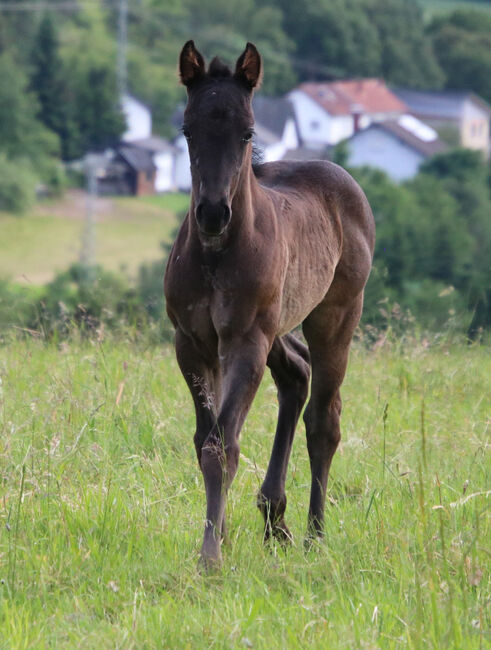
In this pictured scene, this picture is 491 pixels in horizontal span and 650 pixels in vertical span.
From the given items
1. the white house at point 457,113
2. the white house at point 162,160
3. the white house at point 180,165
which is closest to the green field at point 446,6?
the white house at point 457,113

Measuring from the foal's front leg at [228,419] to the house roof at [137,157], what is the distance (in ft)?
244

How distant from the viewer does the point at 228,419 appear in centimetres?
401

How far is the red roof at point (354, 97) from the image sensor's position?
93.2m

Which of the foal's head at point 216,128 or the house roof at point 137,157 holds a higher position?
the foal's head at point 216,128

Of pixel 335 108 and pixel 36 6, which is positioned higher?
pixel 36 6

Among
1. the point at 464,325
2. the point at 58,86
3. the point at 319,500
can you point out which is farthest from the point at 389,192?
the point at 319,500

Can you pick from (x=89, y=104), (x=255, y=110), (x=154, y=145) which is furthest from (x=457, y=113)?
(x=89, y=104)

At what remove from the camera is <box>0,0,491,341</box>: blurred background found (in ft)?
189

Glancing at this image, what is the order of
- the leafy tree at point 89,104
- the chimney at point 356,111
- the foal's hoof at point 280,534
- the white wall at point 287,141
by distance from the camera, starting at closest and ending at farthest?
the foal's hoof at point 280,534
the leafy tree at point 89,104
the white wall at point 287,141
the chimney at point 356,111

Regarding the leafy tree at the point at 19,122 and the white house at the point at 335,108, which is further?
the white house at the point at 335,108

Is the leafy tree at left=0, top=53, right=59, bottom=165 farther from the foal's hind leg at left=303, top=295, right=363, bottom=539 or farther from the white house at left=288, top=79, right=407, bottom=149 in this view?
the foal's hind leg at left=303, top=295, right=363, bottom=539

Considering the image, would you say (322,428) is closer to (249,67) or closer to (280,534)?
(280,534)

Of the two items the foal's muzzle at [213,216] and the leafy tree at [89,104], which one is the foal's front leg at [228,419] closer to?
the foal's muzzle at [213,216]

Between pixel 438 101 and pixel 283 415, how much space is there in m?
96.6
